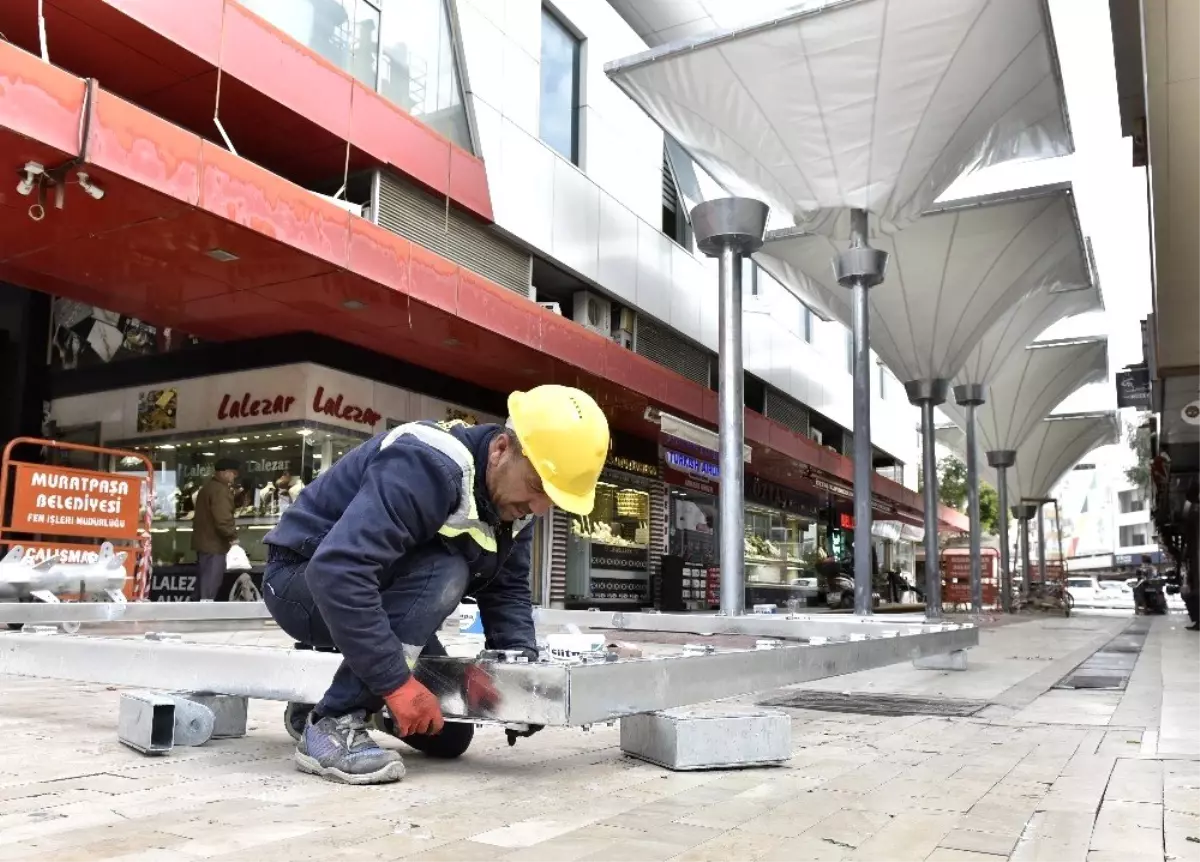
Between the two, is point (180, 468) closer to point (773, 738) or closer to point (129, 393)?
point (129, 393)

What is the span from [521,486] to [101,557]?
25.7 feet

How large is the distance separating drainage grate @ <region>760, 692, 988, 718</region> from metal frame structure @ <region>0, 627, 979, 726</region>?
52 centimetres

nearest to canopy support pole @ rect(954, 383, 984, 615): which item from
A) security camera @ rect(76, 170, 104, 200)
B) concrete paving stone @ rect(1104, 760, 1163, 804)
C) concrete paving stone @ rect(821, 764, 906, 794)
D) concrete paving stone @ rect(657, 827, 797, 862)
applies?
security camera @ rect(76, 170, 104, 200)

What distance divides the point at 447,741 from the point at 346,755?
1.62ft

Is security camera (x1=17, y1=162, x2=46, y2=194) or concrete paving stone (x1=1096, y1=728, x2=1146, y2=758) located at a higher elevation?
security camera (x1=17, y1=162, x2=46, y2=194)

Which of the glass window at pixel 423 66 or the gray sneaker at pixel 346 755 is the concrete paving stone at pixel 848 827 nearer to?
the gray sneaker at pixel 346 755

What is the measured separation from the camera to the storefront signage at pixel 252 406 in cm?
1265

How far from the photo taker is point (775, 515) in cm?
2680

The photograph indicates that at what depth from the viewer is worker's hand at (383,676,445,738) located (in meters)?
2.53

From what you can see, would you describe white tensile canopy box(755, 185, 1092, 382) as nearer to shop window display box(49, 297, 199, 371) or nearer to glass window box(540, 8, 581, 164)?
glass window box(540, 8, 581, 164)

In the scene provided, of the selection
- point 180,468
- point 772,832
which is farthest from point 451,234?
point 772,832

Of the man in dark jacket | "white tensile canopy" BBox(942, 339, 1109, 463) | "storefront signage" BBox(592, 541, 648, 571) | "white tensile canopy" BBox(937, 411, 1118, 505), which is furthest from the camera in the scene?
"white tensile canopy" BBox(937, 411, 1118, 505)

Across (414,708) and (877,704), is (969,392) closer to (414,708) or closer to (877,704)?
(877,704)

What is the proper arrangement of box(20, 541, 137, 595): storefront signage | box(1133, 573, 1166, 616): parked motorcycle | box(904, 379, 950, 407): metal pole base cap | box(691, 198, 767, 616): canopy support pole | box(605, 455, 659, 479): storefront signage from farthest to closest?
1. box(1133, 573, 1166, 616): parked motorcycle
2. box(904, 379, 950, 407): metal pole base cap
3. box(605, 455, 659, 479): storefront signage
4. box(691, 198, 767, 616): canopy support pole
5. box(20, 541, 137, 595): storefront signage
